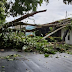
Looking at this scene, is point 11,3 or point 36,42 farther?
point 36,42

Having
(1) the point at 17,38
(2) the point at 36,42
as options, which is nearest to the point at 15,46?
(1) the point at 17,38

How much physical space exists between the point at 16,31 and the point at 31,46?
1346 millimetres

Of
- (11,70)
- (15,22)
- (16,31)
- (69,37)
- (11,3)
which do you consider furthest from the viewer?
(69,37)

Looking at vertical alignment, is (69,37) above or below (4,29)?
below

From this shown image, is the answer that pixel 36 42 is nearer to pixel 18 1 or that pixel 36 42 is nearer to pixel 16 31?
pixel 16 31

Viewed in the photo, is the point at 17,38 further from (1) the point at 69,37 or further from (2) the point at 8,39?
(1) the point at 69,37

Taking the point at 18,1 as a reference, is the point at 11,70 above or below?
below

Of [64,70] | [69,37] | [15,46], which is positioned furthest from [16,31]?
[69,37]

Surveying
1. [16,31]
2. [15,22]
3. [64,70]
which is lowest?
[64,70]

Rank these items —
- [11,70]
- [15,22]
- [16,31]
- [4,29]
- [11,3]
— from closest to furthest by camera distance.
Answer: [11,70] → [11,3] → [15,22] → [4,29] → [16,31]

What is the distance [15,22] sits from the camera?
18.2ft

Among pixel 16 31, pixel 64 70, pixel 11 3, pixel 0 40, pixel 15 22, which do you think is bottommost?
pixel 64 70

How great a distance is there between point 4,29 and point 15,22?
0.99 m

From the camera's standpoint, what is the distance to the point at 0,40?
6.71 metres
